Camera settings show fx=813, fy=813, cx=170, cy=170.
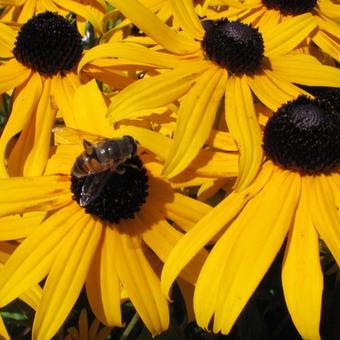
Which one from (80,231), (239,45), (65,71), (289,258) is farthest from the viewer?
(65,71)

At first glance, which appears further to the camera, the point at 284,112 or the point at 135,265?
the point at 284,112

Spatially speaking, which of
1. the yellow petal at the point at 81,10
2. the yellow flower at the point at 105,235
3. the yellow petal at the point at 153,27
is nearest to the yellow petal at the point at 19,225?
the yellow flower at the point at 105,235

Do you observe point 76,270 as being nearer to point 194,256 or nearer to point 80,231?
point 80,231

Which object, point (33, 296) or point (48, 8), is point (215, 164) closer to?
point (33, 296)

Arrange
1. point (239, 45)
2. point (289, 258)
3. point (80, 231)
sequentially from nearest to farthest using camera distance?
point (289, 258) → point (80, 231) → point (239, 45)

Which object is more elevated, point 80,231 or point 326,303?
point 80,231

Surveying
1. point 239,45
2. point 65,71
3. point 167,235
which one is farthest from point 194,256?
point 65,71
